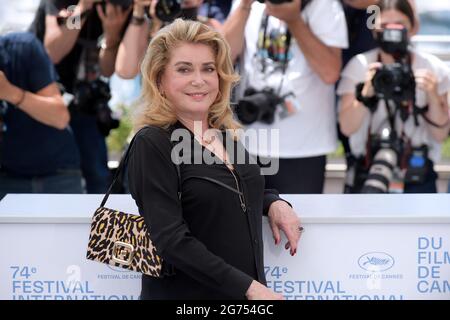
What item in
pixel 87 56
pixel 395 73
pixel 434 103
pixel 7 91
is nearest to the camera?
pixel 7 91

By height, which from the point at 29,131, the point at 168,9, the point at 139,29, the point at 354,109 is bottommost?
the point at 29,131

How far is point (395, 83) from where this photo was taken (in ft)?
13.6

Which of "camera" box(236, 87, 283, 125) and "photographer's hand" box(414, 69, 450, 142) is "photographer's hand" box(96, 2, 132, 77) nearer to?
"camera" box(236, 87, 283, 125)

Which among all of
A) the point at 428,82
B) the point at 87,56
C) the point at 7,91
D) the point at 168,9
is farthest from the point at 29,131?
the point at 428,82

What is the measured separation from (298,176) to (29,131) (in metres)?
1.29

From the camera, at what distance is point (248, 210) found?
8.27ft

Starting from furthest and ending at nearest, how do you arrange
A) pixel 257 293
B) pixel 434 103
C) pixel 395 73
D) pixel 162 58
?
1. pixel 434 103
2. pixel 395 73
3. pixel 162 58
4. pixel 257 293

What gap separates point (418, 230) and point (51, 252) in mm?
1149

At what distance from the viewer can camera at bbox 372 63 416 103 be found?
13.6 feet

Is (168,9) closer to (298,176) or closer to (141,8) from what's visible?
(141,8)

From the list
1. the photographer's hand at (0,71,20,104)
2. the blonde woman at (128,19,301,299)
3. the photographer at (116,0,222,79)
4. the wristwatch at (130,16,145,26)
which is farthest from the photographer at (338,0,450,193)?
the blonde woman at (128,19,301,299)

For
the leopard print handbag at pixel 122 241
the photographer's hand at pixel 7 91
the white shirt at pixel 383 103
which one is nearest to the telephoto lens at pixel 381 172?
the white shirt at pixel 383 103
